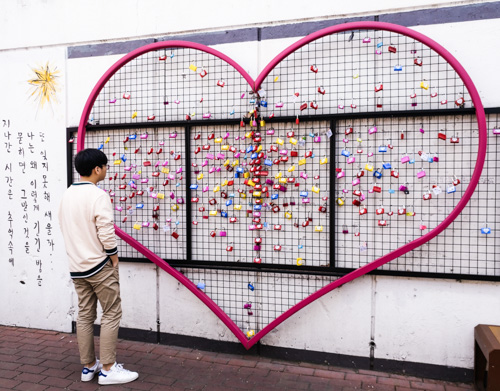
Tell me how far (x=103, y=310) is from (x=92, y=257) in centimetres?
50

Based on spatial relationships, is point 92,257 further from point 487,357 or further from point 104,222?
point 487,357

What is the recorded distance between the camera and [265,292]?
406 cm

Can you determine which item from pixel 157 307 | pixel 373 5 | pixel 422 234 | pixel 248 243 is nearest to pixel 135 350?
pixel 157 307

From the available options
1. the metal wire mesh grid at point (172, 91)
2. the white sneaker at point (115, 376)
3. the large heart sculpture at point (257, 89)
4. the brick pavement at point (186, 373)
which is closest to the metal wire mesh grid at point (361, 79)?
the large heart sculpture at point (257, 89)

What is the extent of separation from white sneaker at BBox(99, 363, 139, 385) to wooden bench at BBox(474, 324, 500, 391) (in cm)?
281

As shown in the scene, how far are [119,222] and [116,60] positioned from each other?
1.70 m

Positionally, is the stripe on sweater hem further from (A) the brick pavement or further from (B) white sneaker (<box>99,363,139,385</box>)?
(A) the brick pavement

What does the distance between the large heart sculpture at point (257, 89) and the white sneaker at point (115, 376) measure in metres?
0.90

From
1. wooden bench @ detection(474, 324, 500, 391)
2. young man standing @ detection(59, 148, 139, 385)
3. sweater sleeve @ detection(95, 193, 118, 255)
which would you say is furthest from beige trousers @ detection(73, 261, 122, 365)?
wooden bench @ detection(474, 324, 500, 391)

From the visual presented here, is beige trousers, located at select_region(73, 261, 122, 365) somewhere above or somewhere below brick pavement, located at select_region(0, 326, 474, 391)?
above

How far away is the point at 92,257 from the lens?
345 cm

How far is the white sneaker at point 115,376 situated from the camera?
357 centimetres

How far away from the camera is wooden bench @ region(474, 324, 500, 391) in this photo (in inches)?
118

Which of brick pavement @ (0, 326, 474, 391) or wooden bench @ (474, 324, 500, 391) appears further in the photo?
brick pavement @ (0, 326, 474, 391)
